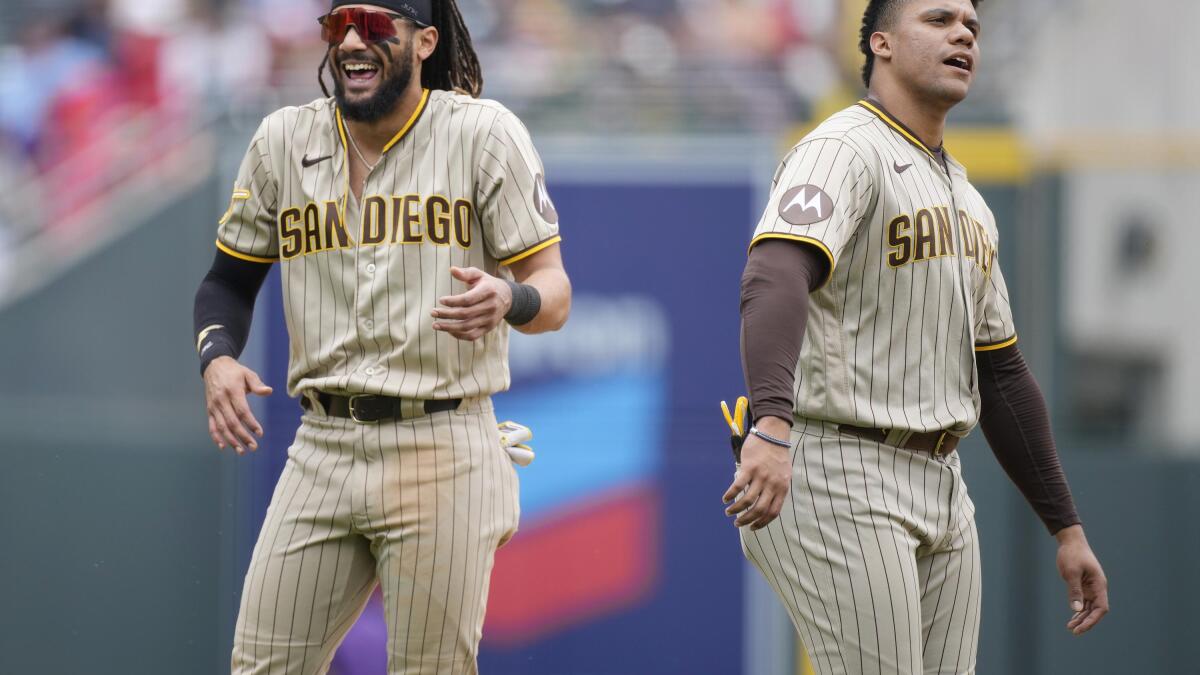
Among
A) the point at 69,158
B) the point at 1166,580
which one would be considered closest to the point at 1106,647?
the point at 1166,580

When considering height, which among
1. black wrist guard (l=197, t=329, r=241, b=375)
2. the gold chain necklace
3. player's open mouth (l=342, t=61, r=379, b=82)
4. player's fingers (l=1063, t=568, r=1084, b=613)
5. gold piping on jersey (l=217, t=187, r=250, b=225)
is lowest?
player's fingers (l=1063, t=568, r=1084, b=613)

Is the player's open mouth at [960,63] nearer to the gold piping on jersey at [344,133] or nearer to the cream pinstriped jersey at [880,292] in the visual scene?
the cream pinstriped jersey at [880,292]

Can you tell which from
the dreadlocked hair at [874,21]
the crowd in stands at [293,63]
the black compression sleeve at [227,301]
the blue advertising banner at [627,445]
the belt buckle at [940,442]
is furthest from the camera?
the crowd in stands at [293,63]

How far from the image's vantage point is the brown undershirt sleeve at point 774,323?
95.7 inches

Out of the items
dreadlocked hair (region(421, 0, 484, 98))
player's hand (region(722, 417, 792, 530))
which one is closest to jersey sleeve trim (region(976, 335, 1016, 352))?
player's hand (region(722, 417, 792, 530))

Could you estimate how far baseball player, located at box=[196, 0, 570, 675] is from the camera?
→ 2.82 m

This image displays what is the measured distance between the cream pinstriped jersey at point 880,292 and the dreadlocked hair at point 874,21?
0.23m

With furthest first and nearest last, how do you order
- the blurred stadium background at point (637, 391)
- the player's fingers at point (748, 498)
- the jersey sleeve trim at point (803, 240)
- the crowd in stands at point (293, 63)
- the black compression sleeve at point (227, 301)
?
the crowd in stands at point (293, 63) → the blurred stadium background at point (637, 391) → the black compression sleeve at point (227, 301) → the jersey sleeve trim at point (803, 240) → the player's fingers at point (748, 498)

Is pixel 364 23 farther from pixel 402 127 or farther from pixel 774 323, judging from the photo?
pixel 774 323

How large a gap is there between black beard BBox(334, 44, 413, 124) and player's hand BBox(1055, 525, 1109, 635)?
1742mm

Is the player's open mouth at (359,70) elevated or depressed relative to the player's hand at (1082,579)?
elevated

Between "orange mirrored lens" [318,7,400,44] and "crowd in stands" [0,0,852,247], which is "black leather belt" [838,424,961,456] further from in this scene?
"crowd in stands" [0,0,852,247]

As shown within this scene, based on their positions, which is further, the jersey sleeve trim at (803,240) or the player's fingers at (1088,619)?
the player's fingers at (1088,619)

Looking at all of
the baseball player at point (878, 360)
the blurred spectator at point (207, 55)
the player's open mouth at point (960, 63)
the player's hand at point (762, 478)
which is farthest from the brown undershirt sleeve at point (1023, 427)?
the blurred spectator at point (207, 55)
